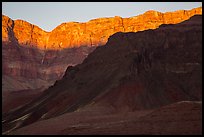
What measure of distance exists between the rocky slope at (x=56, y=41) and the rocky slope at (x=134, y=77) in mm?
67653

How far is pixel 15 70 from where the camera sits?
142 m

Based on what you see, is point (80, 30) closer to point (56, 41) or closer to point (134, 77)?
point (56, 41)

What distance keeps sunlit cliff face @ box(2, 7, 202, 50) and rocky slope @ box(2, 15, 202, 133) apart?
69067 millimetres

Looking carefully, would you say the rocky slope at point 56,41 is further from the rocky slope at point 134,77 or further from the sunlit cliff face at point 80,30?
the rocky slope at point 134,77

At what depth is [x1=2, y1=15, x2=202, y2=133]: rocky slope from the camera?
5709cm

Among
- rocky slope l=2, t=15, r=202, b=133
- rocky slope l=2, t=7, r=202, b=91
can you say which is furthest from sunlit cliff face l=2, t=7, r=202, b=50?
rocky slope l=2, t=15, r=202, b=133

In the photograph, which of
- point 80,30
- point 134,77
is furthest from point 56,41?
point 134,77

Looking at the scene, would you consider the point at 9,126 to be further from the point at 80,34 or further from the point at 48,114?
the point at 80,34

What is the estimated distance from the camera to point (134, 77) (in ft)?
204

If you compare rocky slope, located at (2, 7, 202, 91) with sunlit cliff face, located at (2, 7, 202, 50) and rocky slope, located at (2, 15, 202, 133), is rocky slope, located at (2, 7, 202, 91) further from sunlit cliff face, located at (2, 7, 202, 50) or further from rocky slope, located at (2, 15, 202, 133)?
rocky slope, located at (2, 15, 202, 133)

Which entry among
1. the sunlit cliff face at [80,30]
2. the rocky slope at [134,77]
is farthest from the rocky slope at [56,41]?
the rocky slope at [134,77]

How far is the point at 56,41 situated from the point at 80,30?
1112 centimetres

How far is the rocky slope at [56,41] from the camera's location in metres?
146

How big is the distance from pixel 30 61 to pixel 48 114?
96689 millimetres
